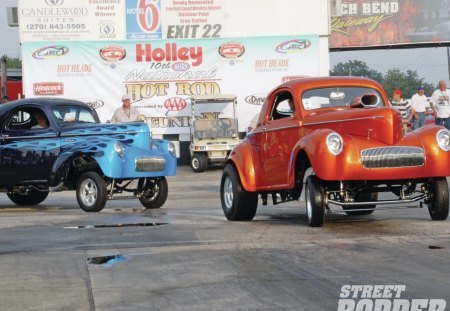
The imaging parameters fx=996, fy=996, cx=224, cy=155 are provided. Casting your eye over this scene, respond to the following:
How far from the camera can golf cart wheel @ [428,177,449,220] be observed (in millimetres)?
11234

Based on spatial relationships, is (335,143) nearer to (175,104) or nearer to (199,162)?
(199,162)

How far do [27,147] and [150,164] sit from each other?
207cm

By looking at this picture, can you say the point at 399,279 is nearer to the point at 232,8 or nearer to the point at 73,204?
the point at 73,204

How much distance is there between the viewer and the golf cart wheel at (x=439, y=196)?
11.2 m

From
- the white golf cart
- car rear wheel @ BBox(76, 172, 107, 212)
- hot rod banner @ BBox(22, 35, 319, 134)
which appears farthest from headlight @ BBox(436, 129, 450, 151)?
hot rod banner @ BBox(22, 35, 319, 134)

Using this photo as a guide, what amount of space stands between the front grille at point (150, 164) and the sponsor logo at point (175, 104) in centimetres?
1392

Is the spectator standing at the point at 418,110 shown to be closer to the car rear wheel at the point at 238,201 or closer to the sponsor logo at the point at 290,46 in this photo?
the sponsor logo at the point at 290,46

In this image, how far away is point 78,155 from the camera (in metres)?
15.1

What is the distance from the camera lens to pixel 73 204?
17391 mm

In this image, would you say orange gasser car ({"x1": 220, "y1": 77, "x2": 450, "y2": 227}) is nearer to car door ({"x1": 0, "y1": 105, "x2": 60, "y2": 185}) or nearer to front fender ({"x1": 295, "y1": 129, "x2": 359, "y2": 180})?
front fender ({"x1": 295, "y1": 129, "x2": 359, "y2": 180})

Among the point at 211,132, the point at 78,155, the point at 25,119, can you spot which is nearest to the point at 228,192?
the point at 78,155

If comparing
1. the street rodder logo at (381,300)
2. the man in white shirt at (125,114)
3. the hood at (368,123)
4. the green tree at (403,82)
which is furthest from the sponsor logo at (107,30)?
the green tree at (403,82)

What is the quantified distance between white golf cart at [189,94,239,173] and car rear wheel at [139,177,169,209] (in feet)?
36.7

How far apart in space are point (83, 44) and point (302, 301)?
77.5 ft
